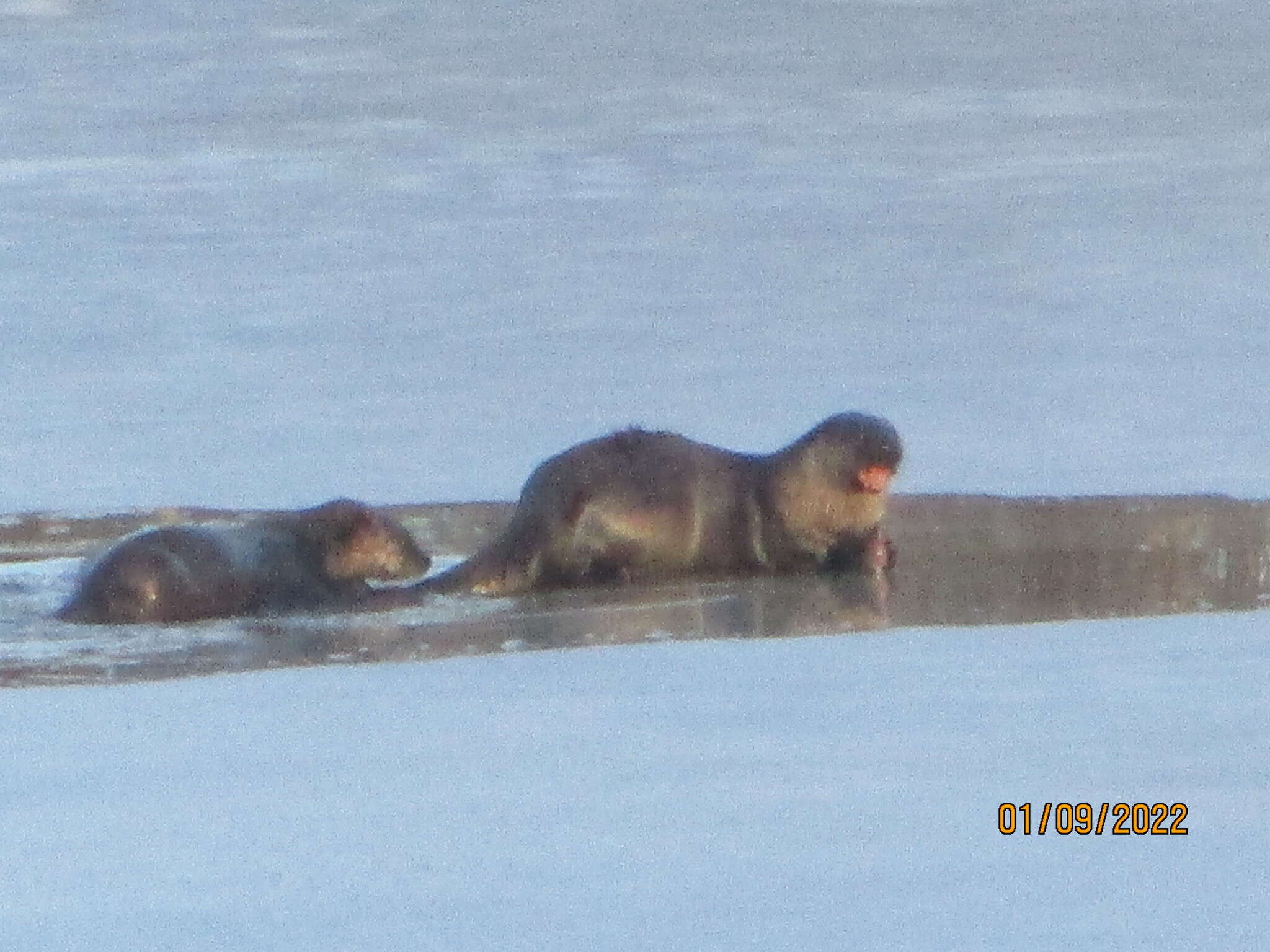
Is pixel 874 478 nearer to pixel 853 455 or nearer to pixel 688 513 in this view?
pixel 853 455

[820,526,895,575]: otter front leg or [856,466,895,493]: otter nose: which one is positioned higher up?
[856,466,895,493]: otter nose

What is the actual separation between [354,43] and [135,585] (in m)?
6.66

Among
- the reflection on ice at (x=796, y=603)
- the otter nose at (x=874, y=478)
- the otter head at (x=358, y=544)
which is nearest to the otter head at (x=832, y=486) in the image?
the otter nose at (x=874, y=478)

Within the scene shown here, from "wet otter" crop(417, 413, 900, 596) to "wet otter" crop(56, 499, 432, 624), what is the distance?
7.9 inches

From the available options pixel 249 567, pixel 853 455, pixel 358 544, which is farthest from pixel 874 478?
pixel 249 567

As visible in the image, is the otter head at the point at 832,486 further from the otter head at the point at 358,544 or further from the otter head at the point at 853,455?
the otter head at the point at 358,544

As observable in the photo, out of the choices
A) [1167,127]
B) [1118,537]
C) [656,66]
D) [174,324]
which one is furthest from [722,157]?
[1118,537]

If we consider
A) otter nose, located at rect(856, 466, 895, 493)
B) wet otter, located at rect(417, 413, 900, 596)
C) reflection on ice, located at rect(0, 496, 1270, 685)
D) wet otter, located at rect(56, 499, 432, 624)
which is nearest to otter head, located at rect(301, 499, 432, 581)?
wet otter, located at rect(56, 499, 432, 624)

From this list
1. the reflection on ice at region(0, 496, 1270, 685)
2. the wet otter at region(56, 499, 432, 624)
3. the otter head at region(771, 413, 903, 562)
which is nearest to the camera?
the reflection on ice at region(0, 496, 1270, 685)

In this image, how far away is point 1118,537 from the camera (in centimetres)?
618

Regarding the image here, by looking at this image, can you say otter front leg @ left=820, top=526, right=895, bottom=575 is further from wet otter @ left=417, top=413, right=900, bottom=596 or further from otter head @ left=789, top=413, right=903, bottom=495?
otter head @ left=789, top=413, right=903, bottom=495

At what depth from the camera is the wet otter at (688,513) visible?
5.81 meters

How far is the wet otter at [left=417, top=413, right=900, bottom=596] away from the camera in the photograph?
581cm

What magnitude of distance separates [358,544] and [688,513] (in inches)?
28.2
